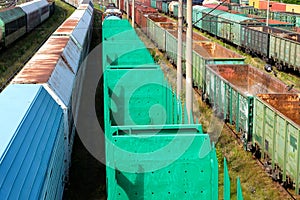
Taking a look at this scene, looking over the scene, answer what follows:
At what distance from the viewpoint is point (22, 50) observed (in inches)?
1271

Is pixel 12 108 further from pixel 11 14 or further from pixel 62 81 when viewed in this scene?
pixel 11 14

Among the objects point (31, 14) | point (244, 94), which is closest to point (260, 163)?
point (244, 94)

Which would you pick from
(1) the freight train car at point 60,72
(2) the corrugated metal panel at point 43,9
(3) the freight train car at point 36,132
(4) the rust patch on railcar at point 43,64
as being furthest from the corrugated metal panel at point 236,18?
(3) the freight train car at point 36,132

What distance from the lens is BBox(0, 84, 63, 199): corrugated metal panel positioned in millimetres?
5605

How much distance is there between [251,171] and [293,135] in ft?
7.30

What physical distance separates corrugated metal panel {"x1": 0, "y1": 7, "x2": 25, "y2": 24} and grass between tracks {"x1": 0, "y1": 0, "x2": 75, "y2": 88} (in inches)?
77.7

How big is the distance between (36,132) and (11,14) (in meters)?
28.8

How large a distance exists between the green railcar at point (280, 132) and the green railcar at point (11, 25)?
21.7m

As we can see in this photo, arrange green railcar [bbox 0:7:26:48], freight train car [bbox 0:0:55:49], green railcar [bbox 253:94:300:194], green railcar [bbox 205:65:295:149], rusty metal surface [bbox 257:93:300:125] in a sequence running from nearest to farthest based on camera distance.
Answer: green railcar [bbox 253:94:300:194], rusty metal surface [bbox 257:93:300:125], green railcar [bbox 205:65:295:149], green railcar [bbox 0:7:26:48], freight train car [bbox 0:0:55:49]

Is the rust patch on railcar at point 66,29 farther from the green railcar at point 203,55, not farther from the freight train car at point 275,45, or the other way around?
the freight train car at point 275,45

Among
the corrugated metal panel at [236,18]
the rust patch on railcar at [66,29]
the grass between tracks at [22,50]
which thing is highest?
the rust patch on railcar at [66,29]

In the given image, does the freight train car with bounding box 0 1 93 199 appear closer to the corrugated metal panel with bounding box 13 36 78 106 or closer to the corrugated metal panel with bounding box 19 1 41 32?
the corrugated metal panel with bounding box 13 36 78 106

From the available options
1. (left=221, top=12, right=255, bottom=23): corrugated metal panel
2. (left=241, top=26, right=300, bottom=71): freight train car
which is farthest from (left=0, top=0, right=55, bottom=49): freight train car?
(left=221, top=12, right=255, bottom=23): corrugated metal panel

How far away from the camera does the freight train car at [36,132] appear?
580cm
